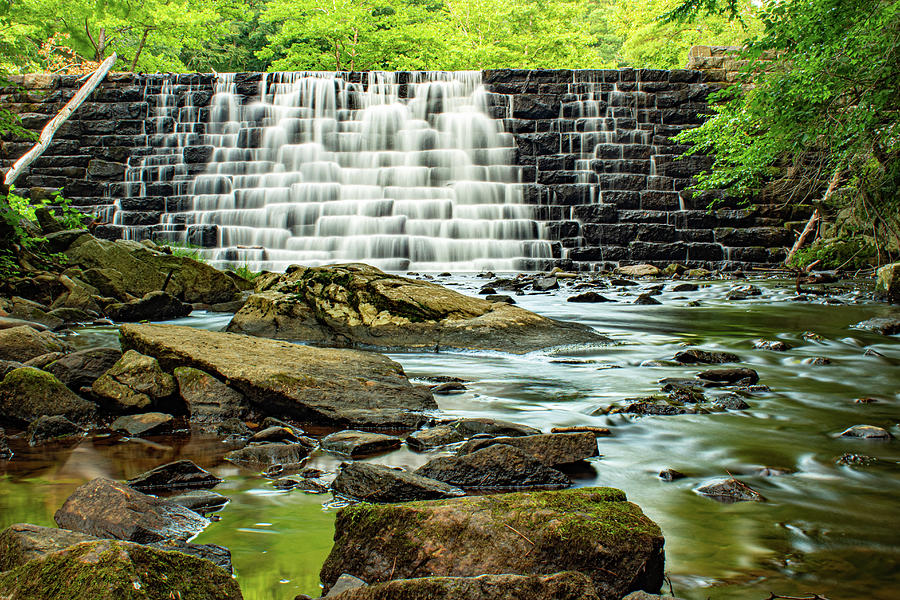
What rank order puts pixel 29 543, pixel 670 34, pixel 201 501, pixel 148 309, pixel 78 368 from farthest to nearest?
pixel 670 34 < pixel 148 309 < pixel 78 368 < pixel 201 501 < pixel 29 543

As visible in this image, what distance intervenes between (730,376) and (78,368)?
4642 mm

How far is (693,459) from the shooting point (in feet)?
11.4

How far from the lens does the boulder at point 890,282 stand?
964cm

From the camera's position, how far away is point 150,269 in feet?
33.8

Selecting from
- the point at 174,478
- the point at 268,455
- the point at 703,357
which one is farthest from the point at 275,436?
the point at 703,357

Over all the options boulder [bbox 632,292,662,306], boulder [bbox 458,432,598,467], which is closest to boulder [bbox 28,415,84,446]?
boulder [bbox 458,432,598,467]

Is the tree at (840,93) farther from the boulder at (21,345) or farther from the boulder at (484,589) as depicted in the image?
Result: the boulder at (21,345)

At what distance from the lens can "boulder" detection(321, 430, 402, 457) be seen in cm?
353

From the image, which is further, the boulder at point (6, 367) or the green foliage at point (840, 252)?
the green foliage at point (840, 252)

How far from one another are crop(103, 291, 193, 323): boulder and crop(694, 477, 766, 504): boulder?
7.77 metres

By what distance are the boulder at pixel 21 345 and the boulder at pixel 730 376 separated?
16.6 ft

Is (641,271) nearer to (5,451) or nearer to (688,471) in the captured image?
(688,471)

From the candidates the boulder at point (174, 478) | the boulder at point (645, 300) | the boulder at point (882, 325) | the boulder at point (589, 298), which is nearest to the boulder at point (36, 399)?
the boulder at point (174, 478)

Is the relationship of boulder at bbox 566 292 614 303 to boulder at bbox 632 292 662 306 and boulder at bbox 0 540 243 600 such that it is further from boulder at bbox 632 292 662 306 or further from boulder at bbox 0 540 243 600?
boulder at bbox 0 540 243 600
